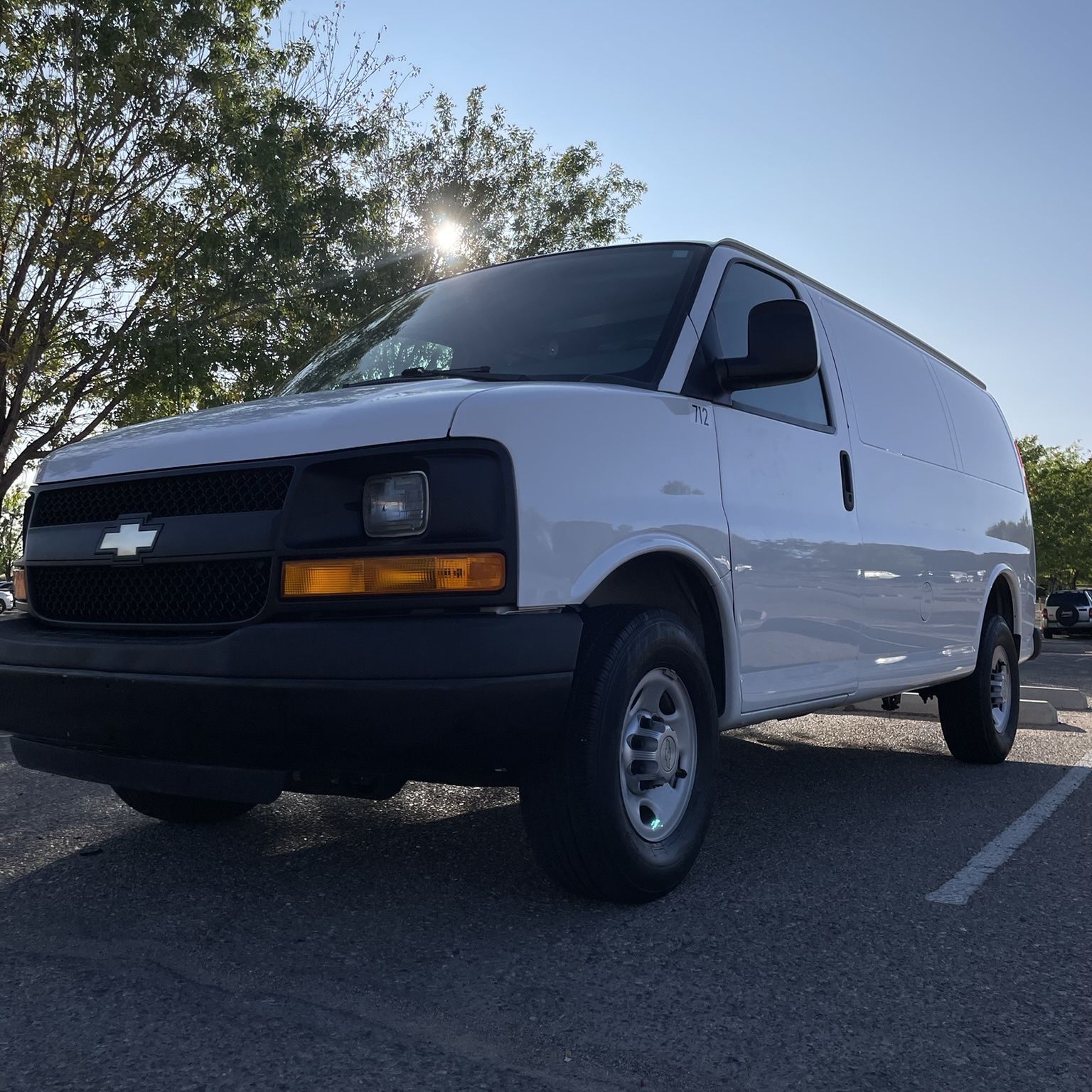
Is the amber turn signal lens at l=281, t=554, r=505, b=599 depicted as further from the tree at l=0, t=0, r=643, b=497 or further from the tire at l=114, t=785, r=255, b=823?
the tree at l=0, t=0, r=643, b=497

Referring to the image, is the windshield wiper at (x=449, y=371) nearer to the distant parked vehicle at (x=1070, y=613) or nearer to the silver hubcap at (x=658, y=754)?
the silver hubcap at (x=658, y=754)

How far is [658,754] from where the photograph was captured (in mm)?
3391

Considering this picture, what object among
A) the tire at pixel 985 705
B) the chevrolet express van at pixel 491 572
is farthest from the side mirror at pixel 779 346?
the tire at pixel 985 705

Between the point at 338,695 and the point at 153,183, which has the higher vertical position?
the point at 153,183

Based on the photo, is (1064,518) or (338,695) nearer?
(338,695)

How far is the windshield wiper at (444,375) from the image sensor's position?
11.6 feet

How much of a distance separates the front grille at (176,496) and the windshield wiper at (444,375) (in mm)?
782

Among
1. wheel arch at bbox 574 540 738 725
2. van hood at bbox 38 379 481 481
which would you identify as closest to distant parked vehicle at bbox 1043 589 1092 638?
wheel arch at bbox 574 540 738 725

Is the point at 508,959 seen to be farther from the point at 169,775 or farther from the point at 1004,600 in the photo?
the point at 1004,600

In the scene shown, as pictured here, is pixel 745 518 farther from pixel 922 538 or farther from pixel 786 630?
pixel 922 538

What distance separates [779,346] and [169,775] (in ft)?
7.39

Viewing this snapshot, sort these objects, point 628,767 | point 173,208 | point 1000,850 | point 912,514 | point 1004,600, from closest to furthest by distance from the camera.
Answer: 1. point 628,767
2. point 1000,850
3. point 912,514
4. point 1004,600
5. point 173,208

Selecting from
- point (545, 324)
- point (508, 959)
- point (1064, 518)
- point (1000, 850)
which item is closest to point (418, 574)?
point (508, 959)

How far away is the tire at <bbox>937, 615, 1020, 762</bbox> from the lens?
6.30m
